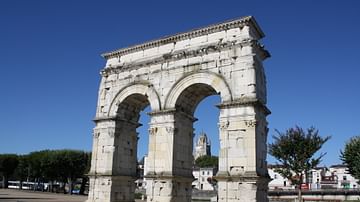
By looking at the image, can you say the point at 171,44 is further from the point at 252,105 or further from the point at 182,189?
the point at 182,189

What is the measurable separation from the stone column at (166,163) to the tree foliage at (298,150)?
11.3 m

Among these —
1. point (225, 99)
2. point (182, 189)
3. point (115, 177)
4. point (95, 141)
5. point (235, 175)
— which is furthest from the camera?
point (95, 141)

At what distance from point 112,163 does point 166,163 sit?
383 cm

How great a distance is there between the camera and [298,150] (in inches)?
1075

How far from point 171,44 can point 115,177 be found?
797 cm

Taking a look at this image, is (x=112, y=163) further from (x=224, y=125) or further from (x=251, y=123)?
(x=251, y=123)

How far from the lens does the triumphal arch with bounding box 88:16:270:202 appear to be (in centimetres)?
1617

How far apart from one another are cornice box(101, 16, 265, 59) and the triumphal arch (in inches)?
1.9

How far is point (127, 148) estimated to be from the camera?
70.4ft

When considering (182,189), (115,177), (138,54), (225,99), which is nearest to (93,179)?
(115,177)

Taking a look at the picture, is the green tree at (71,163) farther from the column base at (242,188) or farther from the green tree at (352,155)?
the column base at (242,188)

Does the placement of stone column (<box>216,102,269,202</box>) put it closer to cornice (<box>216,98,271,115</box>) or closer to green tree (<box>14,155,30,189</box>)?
cornice (<box>216,98,271,115</box>)

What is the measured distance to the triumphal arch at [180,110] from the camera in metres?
16.2

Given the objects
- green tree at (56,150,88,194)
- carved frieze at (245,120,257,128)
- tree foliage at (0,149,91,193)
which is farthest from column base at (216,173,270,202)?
green tree at (56,150,88,194)
